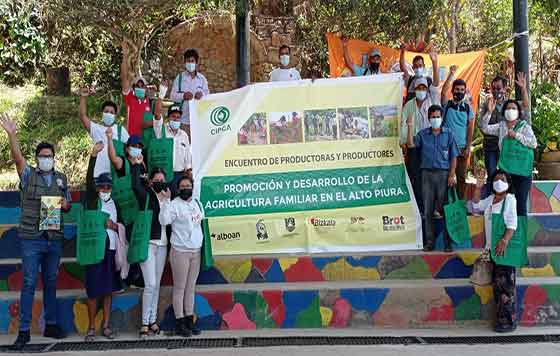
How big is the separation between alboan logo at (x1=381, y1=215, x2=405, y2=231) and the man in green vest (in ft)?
11.3

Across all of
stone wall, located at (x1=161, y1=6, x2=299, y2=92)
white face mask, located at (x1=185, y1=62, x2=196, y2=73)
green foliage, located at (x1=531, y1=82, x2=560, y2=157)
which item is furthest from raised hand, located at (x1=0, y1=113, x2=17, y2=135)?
stone wall, located at (x1=161, y1=6, x2=299, y2=92)

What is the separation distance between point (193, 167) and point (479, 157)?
5826 millimetres

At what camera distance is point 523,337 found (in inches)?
227

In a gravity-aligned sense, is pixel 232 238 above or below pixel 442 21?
below

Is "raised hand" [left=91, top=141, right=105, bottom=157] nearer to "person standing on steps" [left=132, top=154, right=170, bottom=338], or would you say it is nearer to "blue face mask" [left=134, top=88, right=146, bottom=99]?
"person standing on steps" [left=132, top=154, right=170, bottom=338]

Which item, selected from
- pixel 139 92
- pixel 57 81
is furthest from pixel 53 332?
pixel 57 81

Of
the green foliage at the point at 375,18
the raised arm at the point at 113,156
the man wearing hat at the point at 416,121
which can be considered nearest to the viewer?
the raised arm at the point at 113,156

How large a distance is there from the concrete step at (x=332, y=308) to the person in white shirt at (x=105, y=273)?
0.65 feet

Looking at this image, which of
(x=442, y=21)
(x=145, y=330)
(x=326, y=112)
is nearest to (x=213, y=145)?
(x=326, y=112)

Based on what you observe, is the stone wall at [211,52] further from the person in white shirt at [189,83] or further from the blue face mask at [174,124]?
the blue face mask at [174,124]

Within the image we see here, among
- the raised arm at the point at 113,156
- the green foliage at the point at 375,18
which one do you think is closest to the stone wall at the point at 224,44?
the green foliage at the point at 375,18

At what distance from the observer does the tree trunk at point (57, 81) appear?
15.2 m

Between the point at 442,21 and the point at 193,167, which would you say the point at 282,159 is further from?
the point at 442,21

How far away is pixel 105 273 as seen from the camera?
5910mm
